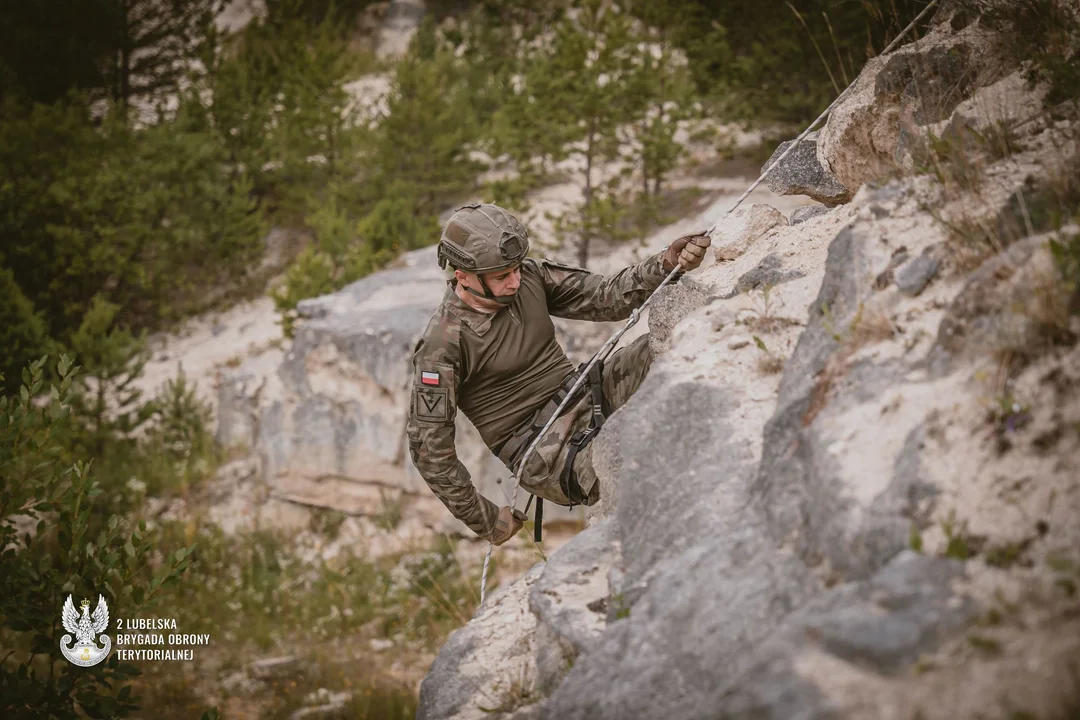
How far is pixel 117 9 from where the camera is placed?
17.0 m

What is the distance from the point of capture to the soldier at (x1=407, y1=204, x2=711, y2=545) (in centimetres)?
453

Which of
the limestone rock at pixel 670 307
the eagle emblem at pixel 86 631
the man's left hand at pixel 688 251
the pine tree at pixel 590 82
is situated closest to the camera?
the eagle emblem at pixel 86 631

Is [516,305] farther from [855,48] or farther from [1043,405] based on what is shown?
[855,48]

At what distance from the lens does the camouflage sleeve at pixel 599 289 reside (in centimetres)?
473

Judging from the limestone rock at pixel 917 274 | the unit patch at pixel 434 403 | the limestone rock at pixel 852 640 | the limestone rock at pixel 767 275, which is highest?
the limestone rock at pixel 767 275

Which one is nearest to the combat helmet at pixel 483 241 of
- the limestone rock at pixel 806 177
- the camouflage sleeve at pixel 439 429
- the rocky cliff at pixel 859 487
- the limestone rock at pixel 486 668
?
the camouflage sleeve at pixel 439 429

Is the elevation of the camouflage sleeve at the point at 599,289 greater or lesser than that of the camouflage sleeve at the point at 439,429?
greater

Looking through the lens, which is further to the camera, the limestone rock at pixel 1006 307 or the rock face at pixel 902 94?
the rock face at pixel 902 94

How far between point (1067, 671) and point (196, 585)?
9745 millimetres

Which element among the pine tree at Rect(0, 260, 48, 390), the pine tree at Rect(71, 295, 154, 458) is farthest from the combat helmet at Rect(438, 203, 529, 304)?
the pine tree at Rect(0, 260, 48, 390)

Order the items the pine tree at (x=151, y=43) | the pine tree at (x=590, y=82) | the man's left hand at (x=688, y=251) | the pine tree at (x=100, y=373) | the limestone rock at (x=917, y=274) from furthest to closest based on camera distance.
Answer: the pine tree at (x=151, y=43) → the pine tree at (x=590, y=82) → the pine tree at (x=100, y=373) → the man's left hand at (x=688, y=251) → the limestone rock at (x=917, y=274)

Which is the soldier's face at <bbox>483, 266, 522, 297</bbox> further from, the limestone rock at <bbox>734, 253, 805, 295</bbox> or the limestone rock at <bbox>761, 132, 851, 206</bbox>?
the limestone rock at <bbox>761, 132, 851, 206</bbox>

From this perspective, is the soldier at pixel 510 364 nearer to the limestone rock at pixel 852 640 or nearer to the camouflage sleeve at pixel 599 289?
the camouflage sleeve at pixel 599 289

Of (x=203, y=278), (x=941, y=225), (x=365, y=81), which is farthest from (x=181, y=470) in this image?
(x=365, y=81)
